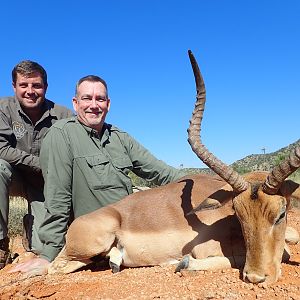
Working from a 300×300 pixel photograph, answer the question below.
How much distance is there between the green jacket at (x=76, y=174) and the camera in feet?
20.3

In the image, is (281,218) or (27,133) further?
(27,133)

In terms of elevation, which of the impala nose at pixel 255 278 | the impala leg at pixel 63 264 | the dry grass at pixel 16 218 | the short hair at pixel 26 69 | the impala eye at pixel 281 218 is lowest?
the dry grass at pixel 16 218

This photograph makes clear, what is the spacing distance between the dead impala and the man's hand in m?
0.16

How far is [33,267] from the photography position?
19.8 ft

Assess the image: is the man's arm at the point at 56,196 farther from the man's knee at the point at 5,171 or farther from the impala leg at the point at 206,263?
the impala leg at the point at 206,263

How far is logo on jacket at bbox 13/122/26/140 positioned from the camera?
23.7 ft

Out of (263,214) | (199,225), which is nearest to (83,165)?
(199,225)

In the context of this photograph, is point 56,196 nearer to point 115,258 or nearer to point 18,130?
point 115,258

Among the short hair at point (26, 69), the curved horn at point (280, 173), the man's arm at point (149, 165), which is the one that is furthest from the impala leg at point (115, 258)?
the short hair at point (26, 69)

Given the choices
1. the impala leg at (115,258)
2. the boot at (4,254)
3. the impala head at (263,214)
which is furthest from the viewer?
the boot at (4,254)

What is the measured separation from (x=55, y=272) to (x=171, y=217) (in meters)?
1.60

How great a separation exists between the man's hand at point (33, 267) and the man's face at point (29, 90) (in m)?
2.42

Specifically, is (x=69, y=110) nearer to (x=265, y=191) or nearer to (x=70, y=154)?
(x=70, y=154)

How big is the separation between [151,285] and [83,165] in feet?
7.14
